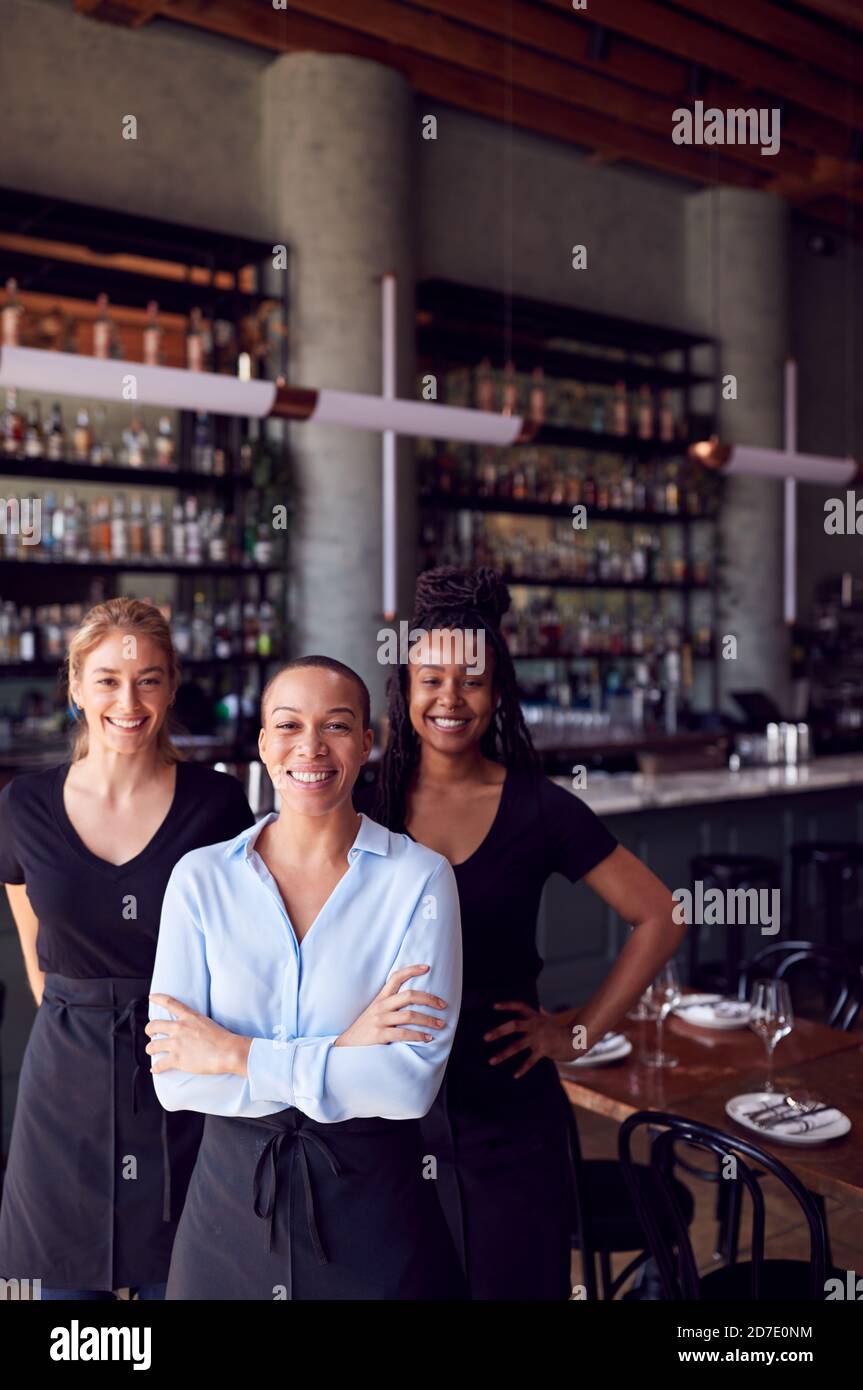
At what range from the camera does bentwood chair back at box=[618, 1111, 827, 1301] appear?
200 centimetres

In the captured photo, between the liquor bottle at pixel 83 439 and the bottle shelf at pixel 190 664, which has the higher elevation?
the liquor bottle at pixel 83 439

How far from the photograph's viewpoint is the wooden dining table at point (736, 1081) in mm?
2127

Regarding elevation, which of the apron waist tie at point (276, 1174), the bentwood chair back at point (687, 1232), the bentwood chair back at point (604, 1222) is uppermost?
the apron waist tie at point (276, 1174)

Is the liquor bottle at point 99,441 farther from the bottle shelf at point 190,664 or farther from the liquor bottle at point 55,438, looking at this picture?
the bottle shelf at point 190,664

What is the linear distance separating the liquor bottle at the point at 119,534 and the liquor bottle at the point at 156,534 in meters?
0.11

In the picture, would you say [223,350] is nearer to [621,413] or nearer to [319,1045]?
[621,413]

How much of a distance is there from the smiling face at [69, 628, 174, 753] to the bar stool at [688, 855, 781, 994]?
3.23 metres

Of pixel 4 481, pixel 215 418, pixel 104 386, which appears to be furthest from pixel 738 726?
pixel 104 386

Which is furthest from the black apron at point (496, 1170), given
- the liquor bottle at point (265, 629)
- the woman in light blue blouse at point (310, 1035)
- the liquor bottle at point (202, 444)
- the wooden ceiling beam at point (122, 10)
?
the wooden ceiling beam at point (122, 10)

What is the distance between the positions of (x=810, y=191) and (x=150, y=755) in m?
7.30

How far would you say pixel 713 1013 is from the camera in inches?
115

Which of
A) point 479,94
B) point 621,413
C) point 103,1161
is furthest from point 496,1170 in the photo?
point 621,413

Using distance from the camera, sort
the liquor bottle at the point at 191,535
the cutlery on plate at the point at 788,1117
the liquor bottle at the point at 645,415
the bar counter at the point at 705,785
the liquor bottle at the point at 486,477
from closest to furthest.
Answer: the cutlery on plate at the point at 788,1117, the bar counter at the point at 705,785, the liquor bottle at the point at 191,535, the liquor bottle at the point at 486,477, the liquor bottle at the point at 645,415

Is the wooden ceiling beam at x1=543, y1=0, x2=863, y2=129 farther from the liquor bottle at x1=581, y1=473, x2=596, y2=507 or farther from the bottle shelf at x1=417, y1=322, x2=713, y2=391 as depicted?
the liquor bottle at x1=581, y1=473, x2=596, y2=507
